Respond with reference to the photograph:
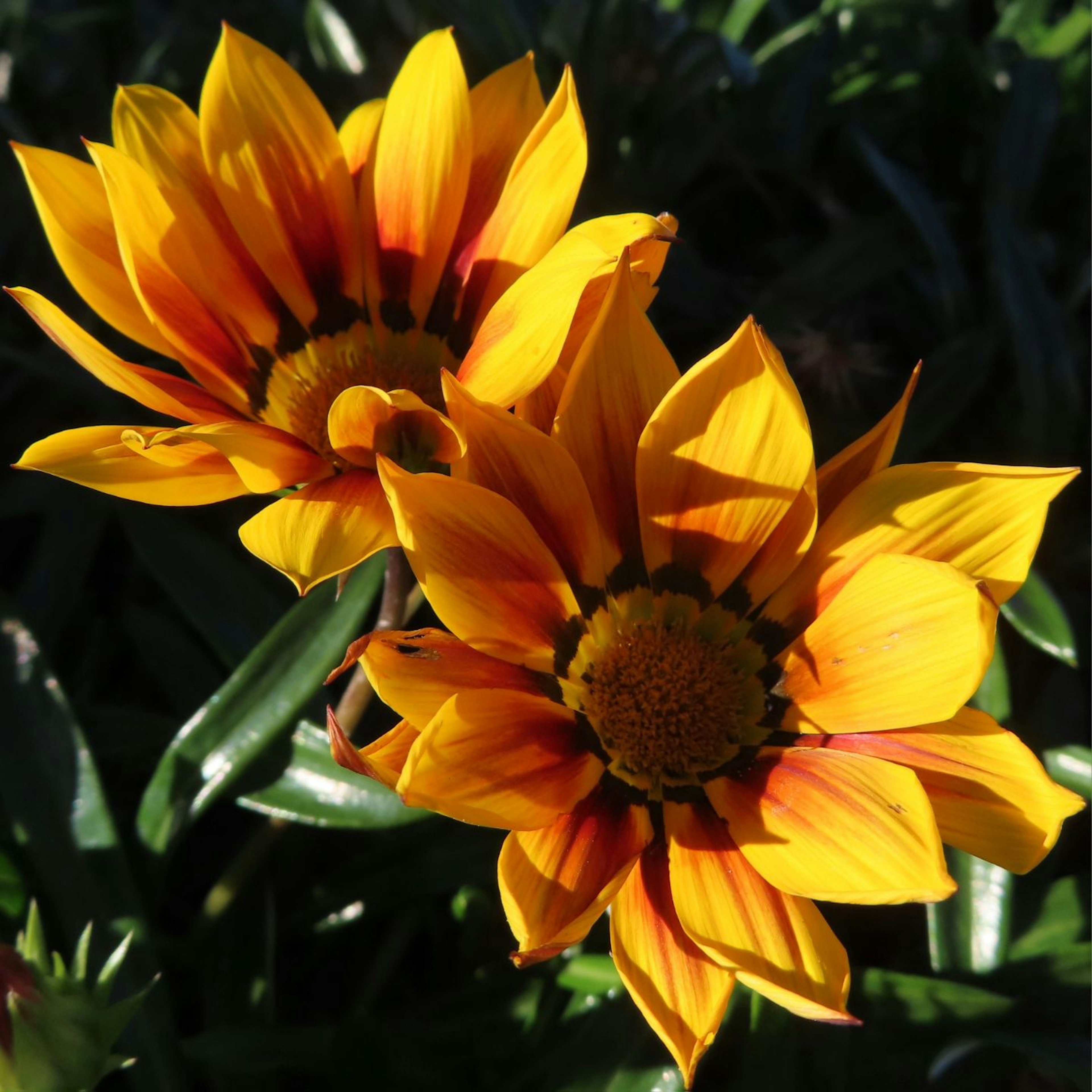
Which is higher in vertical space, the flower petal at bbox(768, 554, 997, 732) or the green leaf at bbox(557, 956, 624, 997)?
the flower petal at bbox(768, 554, 997, 732)

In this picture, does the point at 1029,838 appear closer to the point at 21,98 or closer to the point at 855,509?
the point at 855,509

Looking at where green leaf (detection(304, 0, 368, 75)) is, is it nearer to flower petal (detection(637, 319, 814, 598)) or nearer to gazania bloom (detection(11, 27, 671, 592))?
gazania bloom (detection(11, 27, 671, 592))

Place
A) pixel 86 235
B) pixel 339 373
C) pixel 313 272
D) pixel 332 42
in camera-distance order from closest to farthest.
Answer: pixel 86 235
pixel 313 272
pixel 339 373
pixel 332 42

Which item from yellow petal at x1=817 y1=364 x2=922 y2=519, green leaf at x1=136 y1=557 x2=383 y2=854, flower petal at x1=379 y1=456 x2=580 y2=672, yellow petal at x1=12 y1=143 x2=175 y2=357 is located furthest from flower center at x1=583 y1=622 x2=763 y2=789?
yellow petal at x1=12 y1=143 x2=175 y2=357

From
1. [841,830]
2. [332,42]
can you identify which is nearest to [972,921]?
[841,830]

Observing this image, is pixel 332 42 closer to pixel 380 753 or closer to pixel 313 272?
pixel 313 272
